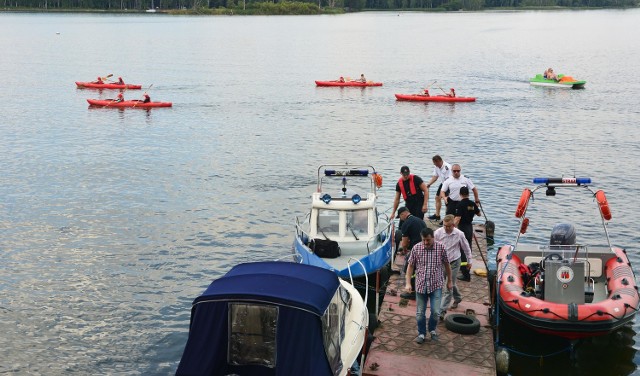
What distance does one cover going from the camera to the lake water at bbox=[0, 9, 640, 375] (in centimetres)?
2064

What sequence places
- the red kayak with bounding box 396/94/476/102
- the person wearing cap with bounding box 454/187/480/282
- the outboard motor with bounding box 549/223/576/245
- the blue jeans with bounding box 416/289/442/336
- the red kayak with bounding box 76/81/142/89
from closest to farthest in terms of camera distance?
the blue jeans with bounding box 416/289/442/336, the outboard motor with bounding box 549/223/576/245, the person wearing cap with bounding box 454/187/480/282, the red kayak with bounding box 396/94/476/102, the red kayak with bounding box 76/81/142/89

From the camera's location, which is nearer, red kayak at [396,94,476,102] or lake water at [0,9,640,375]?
lake water at [0,9,640,375]

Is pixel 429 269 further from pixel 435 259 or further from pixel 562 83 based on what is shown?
pixel 562 83

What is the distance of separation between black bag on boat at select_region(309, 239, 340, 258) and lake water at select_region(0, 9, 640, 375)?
4255mm

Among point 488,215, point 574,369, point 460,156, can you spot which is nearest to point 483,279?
point 574,369

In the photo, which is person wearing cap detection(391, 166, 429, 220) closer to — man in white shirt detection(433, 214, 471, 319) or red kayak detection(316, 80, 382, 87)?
man in white shirt detection(433, 214, 471, 319)

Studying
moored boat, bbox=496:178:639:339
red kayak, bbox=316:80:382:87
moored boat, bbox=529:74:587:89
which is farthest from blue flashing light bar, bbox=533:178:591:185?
red kayak, bbox=316:80:382:87

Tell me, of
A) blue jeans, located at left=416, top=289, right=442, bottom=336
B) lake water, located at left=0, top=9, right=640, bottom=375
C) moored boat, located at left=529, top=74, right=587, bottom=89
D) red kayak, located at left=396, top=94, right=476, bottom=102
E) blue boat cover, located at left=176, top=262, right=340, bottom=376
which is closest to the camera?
blue boat cover, located at left=176, top=262, right=340, bottom=376

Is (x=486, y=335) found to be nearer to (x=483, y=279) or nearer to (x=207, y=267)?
(x=483, y=279)

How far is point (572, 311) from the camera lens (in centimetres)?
1630

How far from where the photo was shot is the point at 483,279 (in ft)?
63.7

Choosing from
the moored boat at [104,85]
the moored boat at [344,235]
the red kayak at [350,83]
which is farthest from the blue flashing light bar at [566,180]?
the moored boat at [104,85]

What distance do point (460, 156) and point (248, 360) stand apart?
31.8 meters

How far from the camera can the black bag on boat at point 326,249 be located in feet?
68.4
